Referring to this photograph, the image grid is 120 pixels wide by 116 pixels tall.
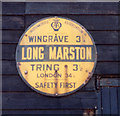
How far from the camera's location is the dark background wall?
285 cm

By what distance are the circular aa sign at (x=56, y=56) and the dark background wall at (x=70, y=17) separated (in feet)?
0.24

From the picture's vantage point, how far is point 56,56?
2.94 meters

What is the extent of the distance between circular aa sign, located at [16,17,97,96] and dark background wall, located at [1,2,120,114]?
2.8 inches

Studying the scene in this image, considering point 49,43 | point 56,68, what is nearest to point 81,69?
point 56,68

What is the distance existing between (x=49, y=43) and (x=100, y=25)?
676 mm

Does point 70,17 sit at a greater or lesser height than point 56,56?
greater

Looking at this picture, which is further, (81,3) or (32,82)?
(81,3)

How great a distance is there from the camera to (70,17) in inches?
119

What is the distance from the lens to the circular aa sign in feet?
9.47

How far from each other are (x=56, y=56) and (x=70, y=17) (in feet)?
1.73

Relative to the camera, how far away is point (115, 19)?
304cm

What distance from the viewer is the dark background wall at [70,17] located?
9.34ft

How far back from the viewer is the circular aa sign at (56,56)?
2887 millimetres

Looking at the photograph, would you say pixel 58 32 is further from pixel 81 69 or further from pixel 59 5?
pixel 81 69
